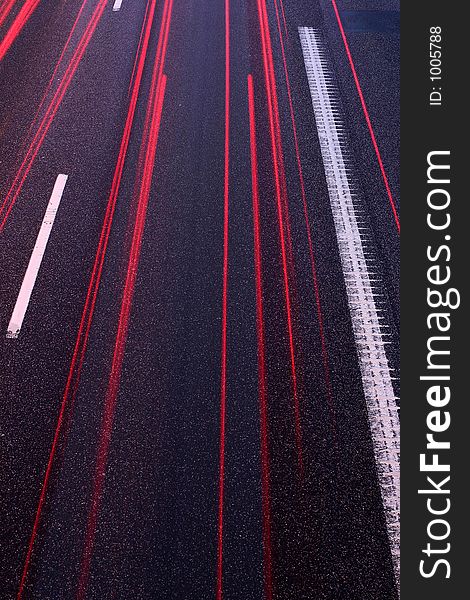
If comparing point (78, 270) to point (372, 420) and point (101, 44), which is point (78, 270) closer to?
point (372, 420)

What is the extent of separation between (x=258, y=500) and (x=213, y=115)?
17.3 ft

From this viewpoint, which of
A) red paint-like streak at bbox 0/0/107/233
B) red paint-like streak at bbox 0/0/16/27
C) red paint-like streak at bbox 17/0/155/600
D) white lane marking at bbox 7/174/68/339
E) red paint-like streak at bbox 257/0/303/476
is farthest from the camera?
red paint-like streak at bbox 0/0/16/27

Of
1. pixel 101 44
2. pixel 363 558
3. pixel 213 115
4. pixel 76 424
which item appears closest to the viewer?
pixel 363 558

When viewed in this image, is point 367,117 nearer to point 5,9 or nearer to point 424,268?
point 424,268

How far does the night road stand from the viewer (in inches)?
161

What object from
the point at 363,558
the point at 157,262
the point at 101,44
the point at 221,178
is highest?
the point at 101,44

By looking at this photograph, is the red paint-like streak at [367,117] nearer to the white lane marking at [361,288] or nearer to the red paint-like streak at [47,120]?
the white lane marking at [361,288]

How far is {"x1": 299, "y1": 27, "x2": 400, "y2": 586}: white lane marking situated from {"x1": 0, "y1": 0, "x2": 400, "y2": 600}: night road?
0.06ft

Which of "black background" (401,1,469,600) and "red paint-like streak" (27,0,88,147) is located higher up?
"red paint-like streak" (27,0,88,147)

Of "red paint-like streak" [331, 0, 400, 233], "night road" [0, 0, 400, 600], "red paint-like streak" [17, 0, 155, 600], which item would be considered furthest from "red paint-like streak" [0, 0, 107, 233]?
"red paint-like streak" [331, 0, 400, 233]

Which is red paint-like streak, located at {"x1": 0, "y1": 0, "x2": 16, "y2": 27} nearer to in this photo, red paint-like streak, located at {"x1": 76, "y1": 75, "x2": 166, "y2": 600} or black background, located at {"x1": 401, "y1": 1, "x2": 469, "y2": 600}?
red paint-like streak, located at {"x1": 76, "y1": 75, "x2": 166, "y2": 600}

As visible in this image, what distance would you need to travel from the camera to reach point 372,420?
475 centimetres

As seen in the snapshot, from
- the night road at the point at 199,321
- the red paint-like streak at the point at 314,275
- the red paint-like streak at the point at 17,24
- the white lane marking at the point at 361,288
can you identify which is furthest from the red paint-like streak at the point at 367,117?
the red paint-like streak at the point at 17,24

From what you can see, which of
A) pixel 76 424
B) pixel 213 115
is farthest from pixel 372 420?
pixel 213 115
